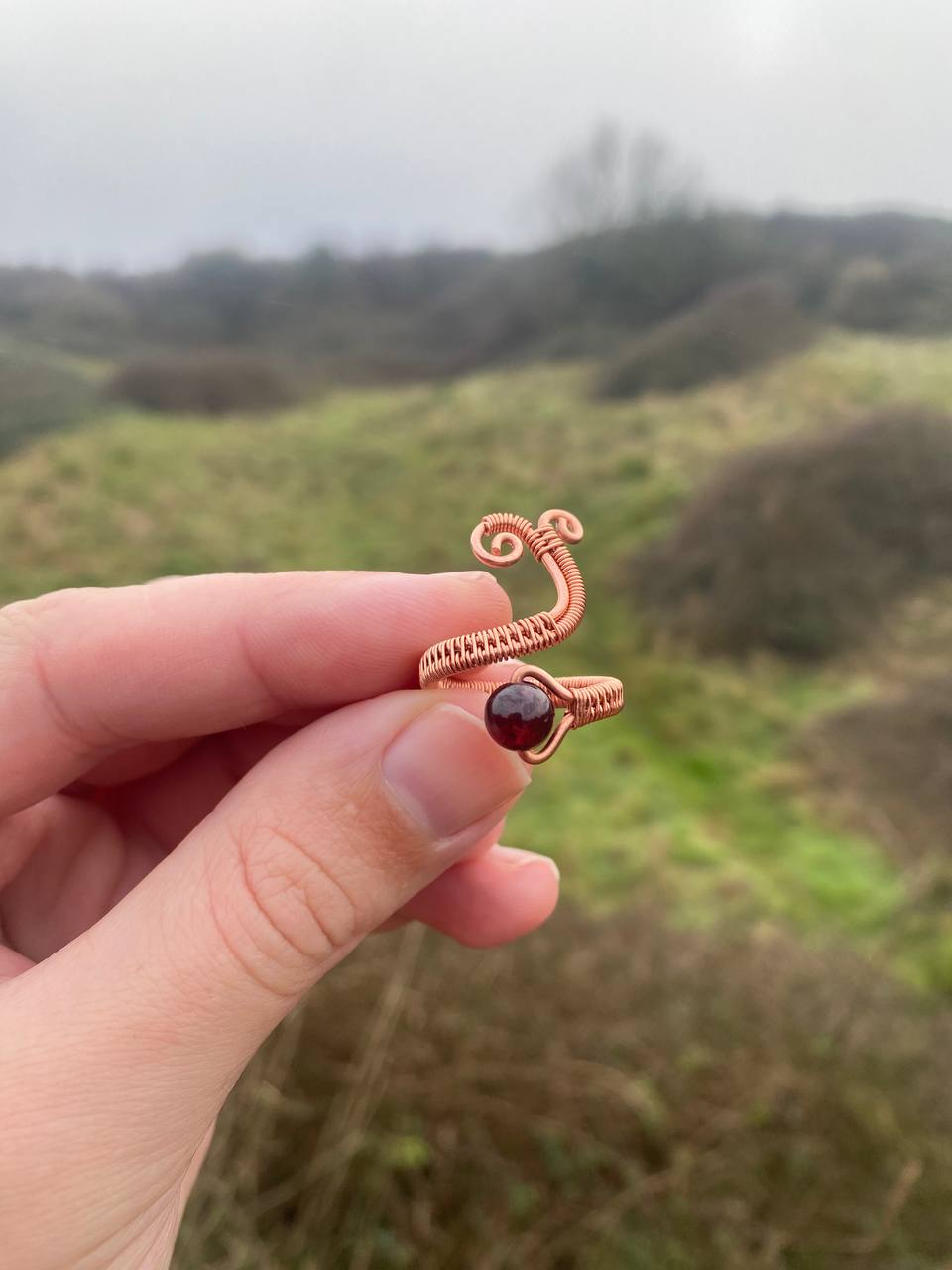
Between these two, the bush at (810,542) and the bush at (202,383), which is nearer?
the bush at (810,542)

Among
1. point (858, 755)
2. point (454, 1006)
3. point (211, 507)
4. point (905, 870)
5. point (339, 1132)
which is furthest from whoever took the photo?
point (211, 507)

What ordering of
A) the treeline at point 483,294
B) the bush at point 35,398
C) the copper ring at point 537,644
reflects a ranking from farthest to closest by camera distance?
the bush at point 35,398 → the treeline at point 483,294 → the copper ring at point 537,644

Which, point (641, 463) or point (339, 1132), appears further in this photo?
point (641, 463)

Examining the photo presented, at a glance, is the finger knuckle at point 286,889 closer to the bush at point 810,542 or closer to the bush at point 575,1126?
the bush at point 575,1126

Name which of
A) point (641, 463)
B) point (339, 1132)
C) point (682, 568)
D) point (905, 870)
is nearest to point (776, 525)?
point (682, 568)

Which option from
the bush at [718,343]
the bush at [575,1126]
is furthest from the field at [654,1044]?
the bush at [718,343]

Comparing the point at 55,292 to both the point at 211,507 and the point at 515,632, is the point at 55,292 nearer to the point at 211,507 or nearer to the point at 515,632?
the point at 211,507
